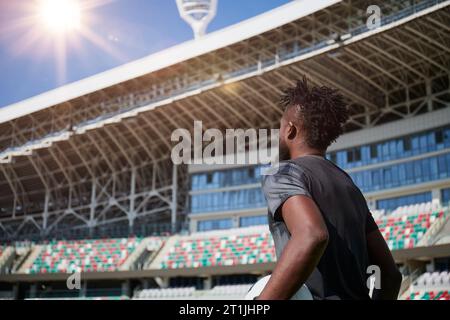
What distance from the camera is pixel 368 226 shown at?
8.45 feet

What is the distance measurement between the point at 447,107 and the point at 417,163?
3.60m

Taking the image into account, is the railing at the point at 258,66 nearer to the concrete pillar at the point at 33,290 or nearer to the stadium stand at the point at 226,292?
the concrete pillar at the point at 33,290

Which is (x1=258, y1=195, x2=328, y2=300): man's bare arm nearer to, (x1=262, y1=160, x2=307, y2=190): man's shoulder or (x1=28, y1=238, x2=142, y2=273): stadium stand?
(x1=262, y1=160, x2=307, y2=190): man's shoulder

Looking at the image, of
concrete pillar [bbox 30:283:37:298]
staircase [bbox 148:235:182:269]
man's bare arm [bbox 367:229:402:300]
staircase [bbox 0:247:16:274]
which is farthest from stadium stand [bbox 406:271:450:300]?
staircase [bbox 0:247:16:274]

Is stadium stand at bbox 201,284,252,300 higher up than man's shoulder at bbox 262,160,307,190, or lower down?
higher up

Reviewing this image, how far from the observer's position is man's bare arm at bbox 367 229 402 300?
2574 mm

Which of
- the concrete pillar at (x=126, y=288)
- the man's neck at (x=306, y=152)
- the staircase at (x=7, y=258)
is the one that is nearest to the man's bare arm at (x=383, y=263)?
the man's neck at (x=306, y=152)

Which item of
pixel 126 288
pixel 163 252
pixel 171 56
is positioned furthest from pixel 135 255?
pixel 171 56

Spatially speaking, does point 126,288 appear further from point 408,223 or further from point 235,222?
point 408,223

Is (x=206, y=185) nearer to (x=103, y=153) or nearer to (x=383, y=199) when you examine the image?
(x=103, y=153)

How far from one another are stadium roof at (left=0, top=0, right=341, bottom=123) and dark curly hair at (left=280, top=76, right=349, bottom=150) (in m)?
28.8

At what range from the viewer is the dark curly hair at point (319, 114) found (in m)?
2.46

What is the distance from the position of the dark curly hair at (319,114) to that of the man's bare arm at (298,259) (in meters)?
0.49
